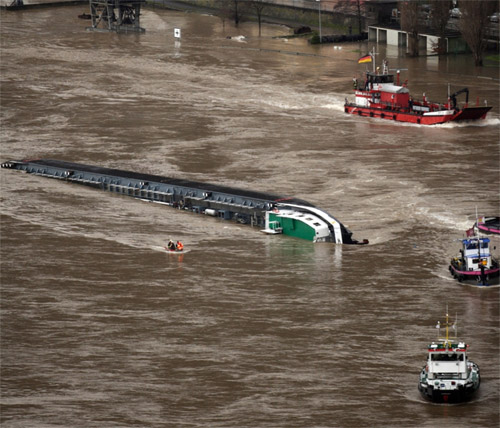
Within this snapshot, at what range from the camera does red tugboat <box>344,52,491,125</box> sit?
66.4 meters

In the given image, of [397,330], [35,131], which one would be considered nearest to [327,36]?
[35,131]

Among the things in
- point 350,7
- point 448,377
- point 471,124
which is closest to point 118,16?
point 350,7

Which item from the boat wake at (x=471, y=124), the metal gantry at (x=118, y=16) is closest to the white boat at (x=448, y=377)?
the boat wake at (x=471, y=124)

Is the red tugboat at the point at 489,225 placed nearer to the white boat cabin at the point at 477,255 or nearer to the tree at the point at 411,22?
the white boat cabin at the point at 477,255

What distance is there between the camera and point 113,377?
3122 centimetres

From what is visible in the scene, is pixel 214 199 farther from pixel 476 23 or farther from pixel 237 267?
pixel 476 23

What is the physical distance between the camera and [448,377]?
29.1 m

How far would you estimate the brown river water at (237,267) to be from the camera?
98.4 feet

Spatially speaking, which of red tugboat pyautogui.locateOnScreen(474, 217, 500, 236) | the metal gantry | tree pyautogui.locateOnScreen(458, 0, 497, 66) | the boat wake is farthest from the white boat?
the metal gantry

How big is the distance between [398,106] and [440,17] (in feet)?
65.2


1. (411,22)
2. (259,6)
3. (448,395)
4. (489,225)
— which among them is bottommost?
(448,395)

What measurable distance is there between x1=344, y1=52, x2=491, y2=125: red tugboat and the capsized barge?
61.7 ft

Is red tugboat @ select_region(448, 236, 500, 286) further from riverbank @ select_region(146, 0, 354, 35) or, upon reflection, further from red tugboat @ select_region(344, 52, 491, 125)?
riverbank @ select_region(146, 0, 354, 35)

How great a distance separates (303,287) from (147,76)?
149 feet
